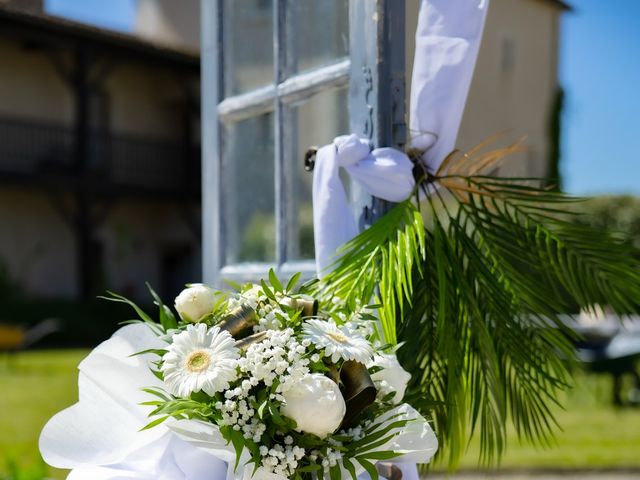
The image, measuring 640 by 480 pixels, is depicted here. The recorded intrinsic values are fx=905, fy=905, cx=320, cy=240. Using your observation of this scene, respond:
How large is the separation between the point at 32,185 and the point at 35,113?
1439 millimetres

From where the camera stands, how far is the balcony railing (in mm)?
15992

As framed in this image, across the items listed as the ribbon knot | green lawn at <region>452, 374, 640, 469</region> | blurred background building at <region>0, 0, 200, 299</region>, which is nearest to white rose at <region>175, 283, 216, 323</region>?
the ribbon knot

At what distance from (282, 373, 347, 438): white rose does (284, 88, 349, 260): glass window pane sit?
1.02 m

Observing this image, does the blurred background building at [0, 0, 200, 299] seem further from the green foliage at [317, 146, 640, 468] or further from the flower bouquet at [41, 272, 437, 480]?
the flower bouquet at [41, 272, 437, 480]

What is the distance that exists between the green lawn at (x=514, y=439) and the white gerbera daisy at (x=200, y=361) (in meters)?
1.87

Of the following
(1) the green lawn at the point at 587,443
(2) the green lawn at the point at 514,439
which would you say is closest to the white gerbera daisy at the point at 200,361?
(2) the green lawn at the point at 514,439

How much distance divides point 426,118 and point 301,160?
62 cm

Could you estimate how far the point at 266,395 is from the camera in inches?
59.6

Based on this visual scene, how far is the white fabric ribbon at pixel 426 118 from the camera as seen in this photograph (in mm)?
2076

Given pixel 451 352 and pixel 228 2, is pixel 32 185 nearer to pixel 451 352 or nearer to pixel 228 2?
pixel 228 2

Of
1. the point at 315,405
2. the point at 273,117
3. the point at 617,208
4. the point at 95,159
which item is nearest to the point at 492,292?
the point at 315,405

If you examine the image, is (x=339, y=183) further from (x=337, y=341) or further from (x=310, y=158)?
(x=337, y=341)

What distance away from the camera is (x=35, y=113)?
1680 centimetres

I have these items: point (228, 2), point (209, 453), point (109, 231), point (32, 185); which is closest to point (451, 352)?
point (209, 453)
